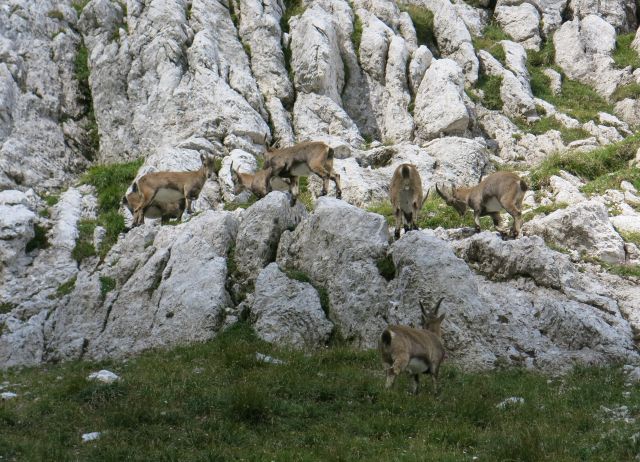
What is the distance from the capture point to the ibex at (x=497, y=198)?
1619 centimetres

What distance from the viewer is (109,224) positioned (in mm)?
19547

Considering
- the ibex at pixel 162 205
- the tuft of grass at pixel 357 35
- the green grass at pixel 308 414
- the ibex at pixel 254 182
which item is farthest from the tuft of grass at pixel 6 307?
the tuft of grass at pixel 357 35

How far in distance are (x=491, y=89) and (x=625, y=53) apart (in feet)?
29.8

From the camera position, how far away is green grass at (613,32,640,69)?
110 feet

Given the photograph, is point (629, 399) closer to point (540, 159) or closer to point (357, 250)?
point (357, 250)

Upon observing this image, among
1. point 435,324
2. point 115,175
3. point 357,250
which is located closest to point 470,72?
point 115,175

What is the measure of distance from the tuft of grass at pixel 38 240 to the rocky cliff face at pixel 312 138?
0.07 meters

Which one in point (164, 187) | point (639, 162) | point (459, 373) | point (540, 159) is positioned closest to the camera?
point (459, 373)

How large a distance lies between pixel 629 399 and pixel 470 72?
78.1 feet

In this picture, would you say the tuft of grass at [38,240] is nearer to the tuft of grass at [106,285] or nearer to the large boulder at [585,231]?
the tuft of grass at [106,285]

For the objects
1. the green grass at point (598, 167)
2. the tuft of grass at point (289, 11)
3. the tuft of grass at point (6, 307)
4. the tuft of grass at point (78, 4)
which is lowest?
the tuft of grass at point (6, 307)

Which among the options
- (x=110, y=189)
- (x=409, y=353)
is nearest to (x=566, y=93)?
(x=110, y=189)

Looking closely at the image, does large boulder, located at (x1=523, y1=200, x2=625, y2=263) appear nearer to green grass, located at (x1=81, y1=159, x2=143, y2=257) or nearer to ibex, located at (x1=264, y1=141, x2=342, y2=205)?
ibex, located at (x1=264, y1=141, x2=342, y2=205)

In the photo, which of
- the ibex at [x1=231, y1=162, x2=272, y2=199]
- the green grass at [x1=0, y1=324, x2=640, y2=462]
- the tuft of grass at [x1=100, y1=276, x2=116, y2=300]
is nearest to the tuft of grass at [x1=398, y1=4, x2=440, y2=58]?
the ibex at [x1=231, y1=162, x2=272, y2=199]
